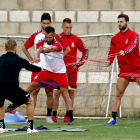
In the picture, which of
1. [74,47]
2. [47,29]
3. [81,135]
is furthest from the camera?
[74,47]

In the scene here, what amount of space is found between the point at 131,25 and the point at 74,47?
6.72 feet

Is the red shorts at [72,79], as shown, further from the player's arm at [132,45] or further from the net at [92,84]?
the player's arm at [132,45]

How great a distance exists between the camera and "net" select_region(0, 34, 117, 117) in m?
10.1

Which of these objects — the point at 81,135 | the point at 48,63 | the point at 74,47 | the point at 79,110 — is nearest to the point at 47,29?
the point at 48,63

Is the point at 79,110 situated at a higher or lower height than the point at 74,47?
lower

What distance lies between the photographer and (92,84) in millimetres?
10211

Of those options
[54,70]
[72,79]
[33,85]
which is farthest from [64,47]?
[72,79]

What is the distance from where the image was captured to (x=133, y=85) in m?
10.2

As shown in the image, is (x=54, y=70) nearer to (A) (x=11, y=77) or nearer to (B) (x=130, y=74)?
(B) (x=130, y=74)

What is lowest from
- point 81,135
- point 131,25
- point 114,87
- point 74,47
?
point 81,135

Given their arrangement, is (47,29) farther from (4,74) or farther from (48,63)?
(4,74)

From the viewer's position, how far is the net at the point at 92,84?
1014 cm

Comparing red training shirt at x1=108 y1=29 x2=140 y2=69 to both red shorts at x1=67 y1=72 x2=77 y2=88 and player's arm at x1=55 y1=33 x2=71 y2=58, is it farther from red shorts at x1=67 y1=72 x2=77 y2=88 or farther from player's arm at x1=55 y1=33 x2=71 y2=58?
red shorts at x1=67 y1=72 x2=77 y2=88

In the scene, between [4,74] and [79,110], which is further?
[79,110]
